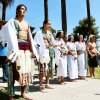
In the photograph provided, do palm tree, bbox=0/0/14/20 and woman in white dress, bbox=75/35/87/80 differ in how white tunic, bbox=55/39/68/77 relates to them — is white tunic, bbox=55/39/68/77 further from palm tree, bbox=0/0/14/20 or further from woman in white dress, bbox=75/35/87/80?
palm tree, bbox=0/0/14/20

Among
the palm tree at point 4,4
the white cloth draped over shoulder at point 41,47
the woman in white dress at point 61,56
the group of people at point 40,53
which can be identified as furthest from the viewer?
the palm tree at point 4,4

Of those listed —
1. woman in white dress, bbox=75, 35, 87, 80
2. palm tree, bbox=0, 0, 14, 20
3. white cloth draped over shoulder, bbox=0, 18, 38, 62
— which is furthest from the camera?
palm tree, bbox=0, 0, 14, 20

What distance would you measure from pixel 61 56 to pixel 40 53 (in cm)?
250

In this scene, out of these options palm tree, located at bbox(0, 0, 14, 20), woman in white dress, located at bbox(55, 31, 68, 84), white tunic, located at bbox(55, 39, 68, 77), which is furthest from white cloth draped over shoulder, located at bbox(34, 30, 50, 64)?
palm tree, located at bbox(0, 0, 14, 20)

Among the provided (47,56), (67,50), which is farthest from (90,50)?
(47,56)

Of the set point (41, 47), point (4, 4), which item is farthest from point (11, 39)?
point (4, 4)

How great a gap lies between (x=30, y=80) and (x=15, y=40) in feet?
3.10

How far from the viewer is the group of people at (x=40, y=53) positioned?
7888 millimetres

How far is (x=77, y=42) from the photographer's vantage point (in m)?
14.2

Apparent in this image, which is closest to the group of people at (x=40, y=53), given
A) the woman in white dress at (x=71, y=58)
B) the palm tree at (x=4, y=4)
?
the woman in white dress at (x=71, y=58)

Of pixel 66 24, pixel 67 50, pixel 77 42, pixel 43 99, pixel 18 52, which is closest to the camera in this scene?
pixel 18 52

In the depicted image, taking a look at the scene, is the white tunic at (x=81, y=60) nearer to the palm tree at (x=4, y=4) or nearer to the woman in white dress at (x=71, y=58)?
the woman in white dress at (x=71, y=58)

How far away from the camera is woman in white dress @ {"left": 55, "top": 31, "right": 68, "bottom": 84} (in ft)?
40.3

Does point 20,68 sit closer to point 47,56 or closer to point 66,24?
point 47,56
